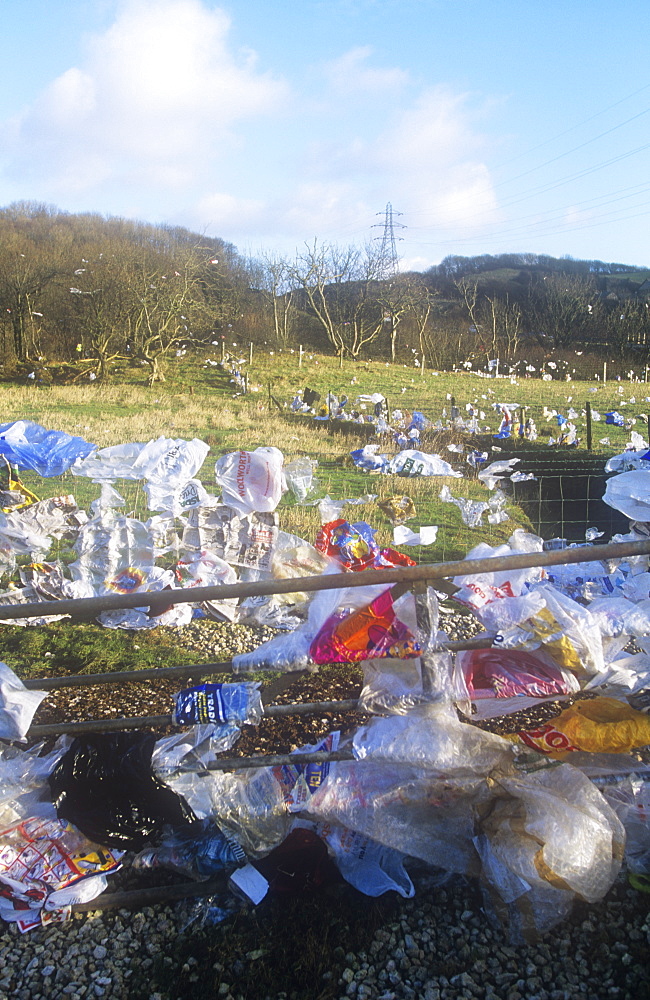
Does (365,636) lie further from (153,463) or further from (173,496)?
(153,463)

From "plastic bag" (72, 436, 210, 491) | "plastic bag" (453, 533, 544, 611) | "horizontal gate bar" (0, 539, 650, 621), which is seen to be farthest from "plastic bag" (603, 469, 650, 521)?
"plastic bag" (72, 436, 210, 491)

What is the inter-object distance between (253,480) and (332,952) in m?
2.80

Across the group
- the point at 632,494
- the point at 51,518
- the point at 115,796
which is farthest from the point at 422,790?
the point at 51,518

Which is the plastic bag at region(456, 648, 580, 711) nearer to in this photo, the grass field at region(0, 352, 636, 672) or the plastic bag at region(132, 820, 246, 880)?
the plastic bag at region(132, 820, 246, 880)

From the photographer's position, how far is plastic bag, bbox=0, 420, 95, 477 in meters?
5.25

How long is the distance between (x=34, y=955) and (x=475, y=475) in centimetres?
946

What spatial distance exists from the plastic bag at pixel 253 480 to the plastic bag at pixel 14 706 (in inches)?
81.8

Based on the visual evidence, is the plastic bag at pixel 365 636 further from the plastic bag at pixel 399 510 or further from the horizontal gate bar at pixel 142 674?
the plastic bag at pixel 399 510

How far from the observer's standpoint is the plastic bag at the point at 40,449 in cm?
525

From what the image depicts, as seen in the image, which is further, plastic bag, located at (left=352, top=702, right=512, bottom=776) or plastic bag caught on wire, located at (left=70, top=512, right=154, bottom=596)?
plastic bag caught on wire, located at (left=70, top=512, right=154, bottom=596)

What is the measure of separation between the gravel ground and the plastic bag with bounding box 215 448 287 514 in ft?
7.83

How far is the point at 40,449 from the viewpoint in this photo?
5438mm

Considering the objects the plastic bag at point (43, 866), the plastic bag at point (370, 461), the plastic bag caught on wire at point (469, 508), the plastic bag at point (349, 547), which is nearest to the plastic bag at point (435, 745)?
the plastic bag at point (43, 866)

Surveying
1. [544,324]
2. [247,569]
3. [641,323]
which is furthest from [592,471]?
[544,324]
